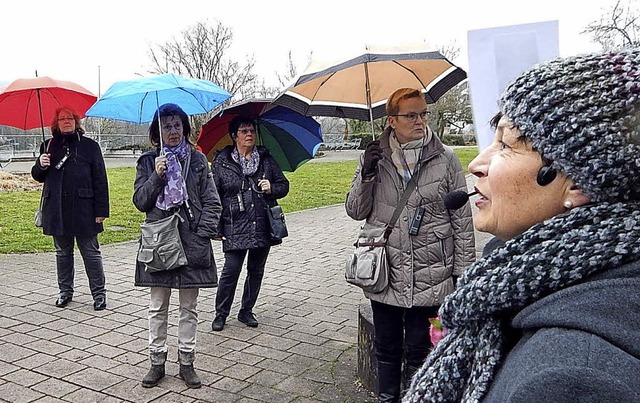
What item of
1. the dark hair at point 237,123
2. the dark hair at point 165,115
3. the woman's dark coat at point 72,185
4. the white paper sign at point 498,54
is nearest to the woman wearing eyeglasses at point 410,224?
the dark hair at point 165,115

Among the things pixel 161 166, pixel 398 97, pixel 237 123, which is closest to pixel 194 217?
pixel 161 166

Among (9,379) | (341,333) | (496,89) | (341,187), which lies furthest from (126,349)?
(341,187)

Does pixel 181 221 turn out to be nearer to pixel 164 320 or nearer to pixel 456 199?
pixel 164 320

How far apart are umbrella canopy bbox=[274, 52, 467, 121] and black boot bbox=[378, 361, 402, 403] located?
157 cm

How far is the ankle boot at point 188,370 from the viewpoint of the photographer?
4.47 meters

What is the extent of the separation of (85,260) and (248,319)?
182 centimetres

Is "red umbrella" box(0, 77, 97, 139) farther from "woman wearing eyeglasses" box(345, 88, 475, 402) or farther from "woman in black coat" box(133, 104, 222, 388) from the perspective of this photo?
"woman wearing eyeglasses" box(345, 88, 475, 402)

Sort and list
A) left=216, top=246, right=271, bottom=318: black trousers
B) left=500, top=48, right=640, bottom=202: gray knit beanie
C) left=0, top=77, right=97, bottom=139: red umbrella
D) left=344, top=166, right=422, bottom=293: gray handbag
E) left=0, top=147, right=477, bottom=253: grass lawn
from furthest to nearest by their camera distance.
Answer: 1. left=0, top=147, right=477, bottom=253: grass lawn
2. left=0, top=77, right=97, bottom=139: red umbrella
3. left=216, top=246, right=271, bottom=318: black trousers
4. left=344, top=166, right=422, bottom=293: gray handbag
5. left=500, top=48, right=640, bottom=202: gray knit beanie

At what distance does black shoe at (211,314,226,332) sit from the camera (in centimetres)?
567

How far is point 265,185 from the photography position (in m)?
5.57

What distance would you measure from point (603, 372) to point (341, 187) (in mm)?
18727

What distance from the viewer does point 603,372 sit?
102 centimetres

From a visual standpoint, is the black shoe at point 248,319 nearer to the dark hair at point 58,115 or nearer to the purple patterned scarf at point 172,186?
the purple patterned scarf at point 172,186

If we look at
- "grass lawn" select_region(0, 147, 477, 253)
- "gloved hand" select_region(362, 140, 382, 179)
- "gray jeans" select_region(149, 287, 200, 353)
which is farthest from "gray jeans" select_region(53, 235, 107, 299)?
"gloved hand" select_region(362, 140, 382, 179)
